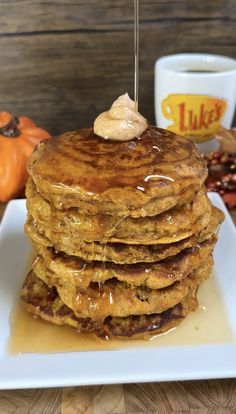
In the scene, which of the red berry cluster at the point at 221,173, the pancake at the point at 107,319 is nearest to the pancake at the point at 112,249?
the pancake at the point at 107,319

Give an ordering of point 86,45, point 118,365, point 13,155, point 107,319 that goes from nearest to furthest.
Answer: point 118,365 < point 107,319 < point 13,155 < point 86,45

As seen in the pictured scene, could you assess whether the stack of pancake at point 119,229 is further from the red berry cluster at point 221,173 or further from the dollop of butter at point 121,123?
the red berry cluster at point 221,173

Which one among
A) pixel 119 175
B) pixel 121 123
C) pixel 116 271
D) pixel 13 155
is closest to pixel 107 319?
pixel 116 271

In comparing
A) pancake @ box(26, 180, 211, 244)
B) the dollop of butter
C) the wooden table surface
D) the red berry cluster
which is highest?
the dollop of butter

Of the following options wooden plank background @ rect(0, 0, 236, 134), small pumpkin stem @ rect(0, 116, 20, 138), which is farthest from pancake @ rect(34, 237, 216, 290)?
wooden plank background @ rect(0, 0, 236, 134)

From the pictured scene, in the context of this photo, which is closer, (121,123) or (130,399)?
(130,399)

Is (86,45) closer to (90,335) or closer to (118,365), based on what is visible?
(90,335)

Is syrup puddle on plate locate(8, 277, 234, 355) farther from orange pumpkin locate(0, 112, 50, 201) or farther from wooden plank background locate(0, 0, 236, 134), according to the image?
wooden plank background locate(0, 0, 236, 134)

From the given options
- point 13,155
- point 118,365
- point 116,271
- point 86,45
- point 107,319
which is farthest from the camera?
point 86,45

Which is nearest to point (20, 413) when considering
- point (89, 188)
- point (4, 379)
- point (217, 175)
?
point (4, 379)
